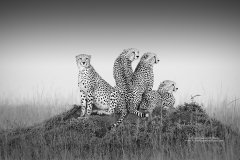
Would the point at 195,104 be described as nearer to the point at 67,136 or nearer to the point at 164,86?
the point at 164,86

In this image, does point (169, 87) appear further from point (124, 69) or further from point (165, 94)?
point (124, 69)

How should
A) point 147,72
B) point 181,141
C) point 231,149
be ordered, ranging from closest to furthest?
1. point 231,149
2. point 181,141
3. point 147,72

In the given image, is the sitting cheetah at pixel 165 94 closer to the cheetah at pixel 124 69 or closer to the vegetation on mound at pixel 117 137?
the vegetation on mound at pixel 117 137

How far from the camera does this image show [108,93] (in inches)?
426

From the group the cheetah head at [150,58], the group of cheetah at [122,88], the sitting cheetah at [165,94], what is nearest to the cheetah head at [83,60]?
the group of cheetah at [122,88]

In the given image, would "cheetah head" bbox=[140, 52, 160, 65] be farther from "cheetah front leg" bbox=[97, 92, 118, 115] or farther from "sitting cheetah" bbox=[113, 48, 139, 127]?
"cheetah front leg" bbox=[97, 92, 118, 115]

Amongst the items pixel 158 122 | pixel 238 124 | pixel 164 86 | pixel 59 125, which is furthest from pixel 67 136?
pixel 238 124

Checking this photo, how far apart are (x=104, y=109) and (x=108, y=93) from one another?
38 centimetres

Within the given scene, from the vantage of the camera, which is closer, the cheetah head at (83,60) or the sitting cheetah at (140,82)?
the cheetah head at (83,60)

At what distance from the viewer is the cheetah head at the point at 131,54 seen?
11.0m

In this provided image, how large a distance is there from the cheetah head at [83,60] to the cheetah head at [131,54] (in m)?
0.89

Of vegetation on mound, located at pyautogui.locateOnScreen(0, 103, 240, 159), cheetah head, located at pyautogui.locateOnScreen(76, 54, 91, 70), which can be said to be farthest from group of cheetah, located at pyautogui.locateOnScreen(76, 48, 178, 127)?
vegetation on mound, located at pyautogui.locateOnScreen(0, 103, 240, 159)

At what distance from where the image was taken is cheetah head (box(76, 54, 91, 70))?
10.6 m

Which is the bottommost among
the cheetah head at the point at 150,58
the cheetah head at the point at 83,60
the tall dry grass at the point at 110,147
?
the tall dry grass at the point at 110,147
